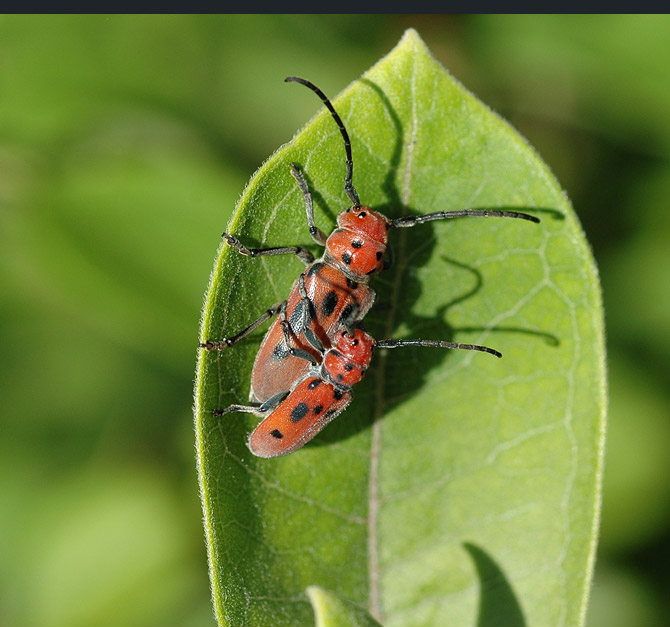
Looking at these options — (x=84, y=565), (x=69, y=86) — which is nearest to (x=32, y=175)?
(x=69, y=86)

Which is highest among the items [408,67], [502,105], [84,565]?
[502,105]

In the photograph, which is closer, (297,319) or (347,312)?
(297,319)

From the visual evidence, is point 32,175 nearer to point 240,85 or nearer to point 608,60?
point 240,85

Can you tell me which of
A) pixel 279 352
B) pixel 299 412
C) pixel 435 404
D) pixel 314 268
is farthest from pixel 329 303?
pixel 435 404

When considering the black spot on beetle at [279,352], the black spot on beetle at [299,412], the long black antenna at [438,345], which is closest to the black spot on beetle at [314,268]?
the black spot on beetle at [279,352]

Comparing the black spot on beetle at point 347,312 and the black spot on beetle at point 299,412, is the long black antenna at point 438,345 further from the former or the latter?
the black spot on beetle at point 299,412

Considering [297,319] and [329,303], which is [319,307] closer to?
[329,303]
